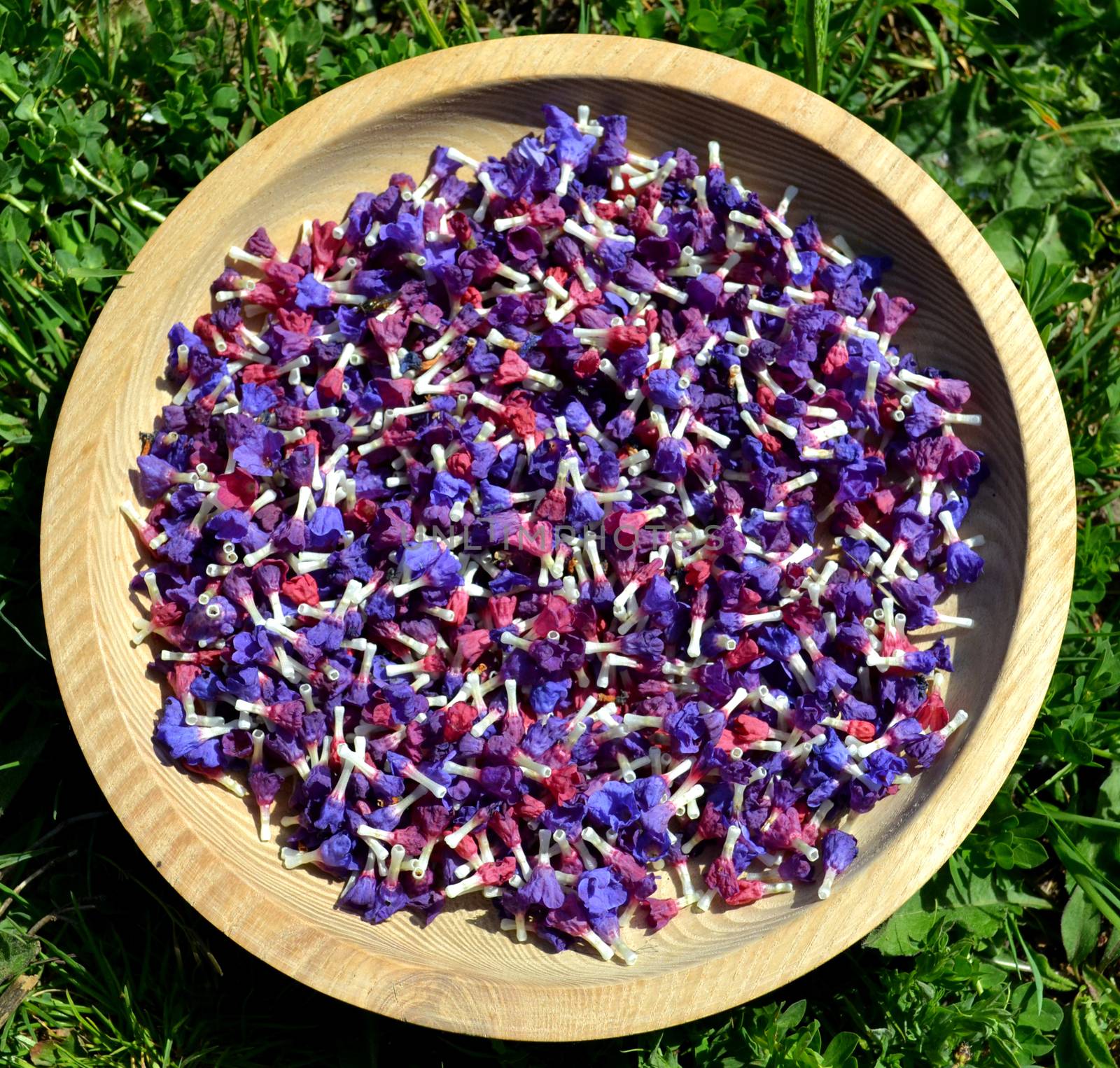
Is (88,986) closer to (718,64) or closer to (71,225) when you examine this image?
(71,225)

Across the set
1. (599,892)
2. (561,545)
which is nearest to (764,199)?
(561,545)

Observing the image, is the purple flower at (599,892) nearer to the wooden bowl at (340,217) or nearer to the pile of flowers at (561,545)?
the pile of flowers at (561,545)

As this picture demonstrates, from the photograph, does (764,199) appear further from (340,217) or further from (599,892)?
(599,892)

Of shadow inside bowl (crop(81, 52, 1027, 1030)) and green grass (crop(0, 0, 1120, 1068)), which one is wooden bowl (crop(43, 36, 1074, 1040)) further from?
green grass (crop(0, 0, 1120, 1068))

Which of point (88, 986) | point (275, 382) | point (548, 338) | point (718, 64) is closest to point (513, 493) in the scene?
point (548, 338)

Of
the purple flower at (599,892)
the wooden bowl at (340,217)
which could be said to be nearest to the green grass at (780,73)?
the wooden bowl at (340,217)

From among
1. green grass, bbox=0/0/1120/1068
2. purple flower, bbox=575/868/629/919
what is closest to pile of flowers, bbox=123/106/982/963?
purple flower, bbox=575/868/629/919
